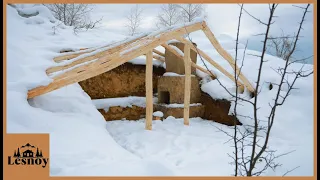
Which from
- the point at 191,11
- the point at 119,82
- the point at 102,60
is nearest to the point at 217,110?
the point at 119,82

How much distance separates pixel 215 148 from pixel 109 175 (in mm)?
3547

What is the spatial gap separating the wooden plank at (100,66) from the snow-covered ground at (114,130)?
0.64 feet

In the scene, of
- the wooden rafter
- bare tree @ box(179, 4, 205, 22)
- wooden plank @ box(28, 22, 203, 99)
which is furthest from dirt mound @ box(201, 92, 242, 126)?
bare tree @ box(179, 4, 205, 22)

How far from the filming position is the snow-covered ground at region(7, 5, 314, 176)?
4.02 meters

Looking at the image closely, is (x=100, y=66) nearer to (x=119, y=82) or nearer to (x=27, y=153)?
(x=27, y=153)

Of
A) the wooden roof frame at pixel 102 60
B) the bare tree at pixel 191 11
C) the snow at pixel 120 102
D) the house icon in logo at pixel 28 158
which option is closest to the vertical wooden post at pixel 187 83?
the wooden roof frame at pixel 102 60

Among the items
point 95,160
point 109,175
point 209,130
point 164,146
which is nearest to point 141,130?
point 164,146

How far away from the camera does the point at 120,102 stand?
10.3 m

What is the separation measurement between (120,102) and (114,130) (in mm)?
2167

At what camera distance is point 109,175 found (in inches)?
134

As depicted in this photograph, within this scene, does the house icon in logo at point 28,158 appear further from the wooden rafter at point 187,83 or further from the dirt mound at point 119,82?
the dirt mound at point 119,82

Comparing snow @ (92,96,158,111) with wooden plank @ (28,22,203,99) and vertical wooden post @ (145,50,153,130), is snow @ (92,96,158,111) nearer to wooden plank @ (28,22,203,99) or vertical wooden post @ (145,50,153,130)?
vertical wooden post @ (145,50,153,130)

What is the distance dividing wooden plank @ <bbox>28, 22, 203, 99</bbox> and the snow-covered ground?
0.19m

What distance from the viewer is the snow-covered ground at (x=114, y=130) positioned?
402 cm
